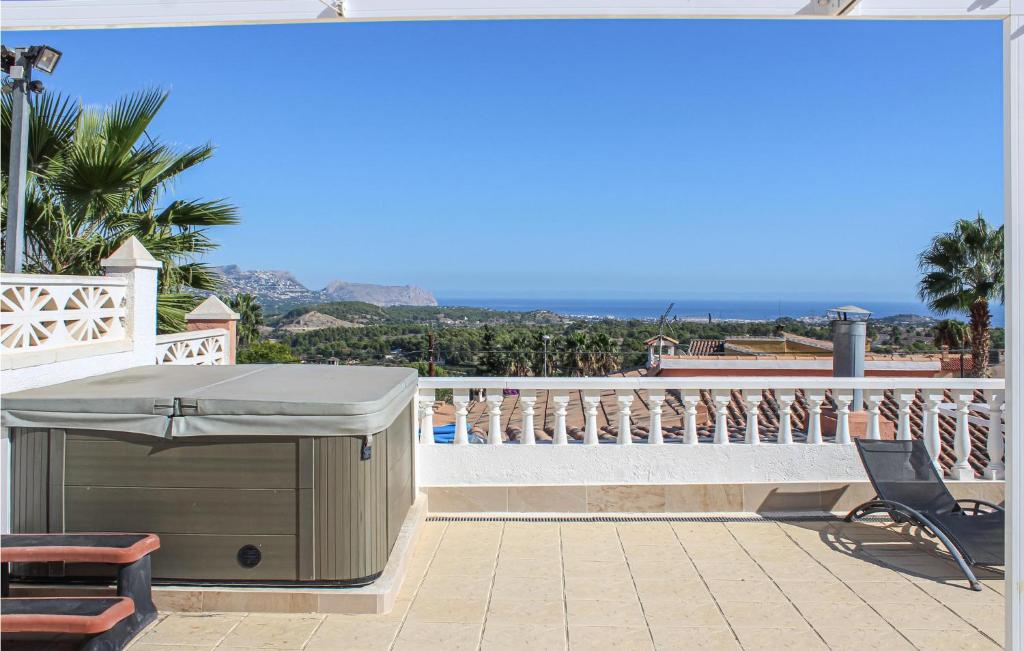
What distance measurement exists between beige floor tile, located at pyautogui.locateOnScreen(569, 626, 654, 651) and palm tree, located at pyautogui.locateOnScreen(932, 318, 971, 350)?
23.3m

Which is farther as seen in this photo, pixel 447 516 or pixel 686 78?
pixel 686 78

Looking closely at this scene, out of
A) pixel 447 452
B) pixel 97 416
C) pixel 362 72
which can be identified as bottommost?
pixel 447 452

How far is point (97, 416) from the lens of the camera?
334cm

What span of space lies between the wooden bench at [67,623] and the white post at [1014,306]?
10.7 ft

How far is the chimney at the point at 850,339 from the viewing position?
6.62 m

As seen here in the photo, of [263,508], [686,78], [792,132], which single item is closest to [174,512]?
[263,508]

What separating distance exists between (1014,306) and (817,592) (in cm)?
260

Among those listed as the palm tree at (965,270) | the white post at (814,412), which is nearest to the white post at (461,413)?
the white post at (814,412)

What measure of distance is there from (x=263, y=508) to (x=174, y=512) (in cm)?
47

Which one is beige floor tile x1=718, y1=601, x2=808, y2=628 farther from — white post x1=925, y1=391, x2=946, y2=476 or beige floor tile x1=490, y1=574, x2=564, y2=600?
white post x1=925, y1=391, x2=946, y2=476

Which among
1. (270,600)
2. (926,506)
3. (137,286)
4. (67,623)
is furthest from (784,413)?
(137,286)

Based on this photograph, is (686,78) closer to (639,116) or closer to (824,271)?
(639,116)

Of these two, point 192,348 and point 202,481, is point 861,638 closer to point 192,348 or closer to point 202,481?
point 202,481

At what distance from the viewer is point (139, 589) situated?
3.22m
